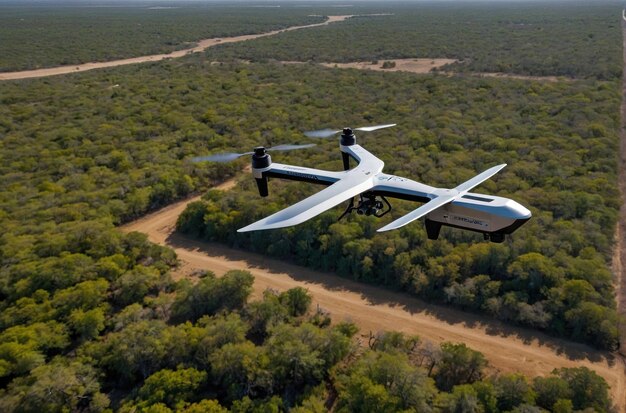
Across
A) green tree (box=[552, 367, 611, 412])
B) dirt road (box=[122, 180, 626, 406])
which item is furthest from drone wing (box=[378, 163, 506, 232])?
dirt road (box=[122, 180, 626, 406])

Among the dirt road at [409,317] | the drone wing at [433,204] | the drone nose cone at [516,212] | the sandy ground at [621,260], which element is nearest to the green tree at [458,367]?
the dirt road at [409,317]

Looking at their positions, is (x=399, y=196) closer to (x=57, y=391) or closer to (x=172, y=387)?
(x=172, y=387)

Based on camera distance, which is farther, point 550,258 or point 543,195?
point 543,195

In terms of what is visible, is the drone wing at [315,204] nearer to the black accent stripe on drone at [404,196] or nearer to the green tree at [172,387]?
the black accent stripe on drone at [404,196]

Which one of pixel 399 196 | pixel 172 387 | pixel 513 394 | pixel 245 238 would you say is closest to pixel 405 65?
pixel 245 238

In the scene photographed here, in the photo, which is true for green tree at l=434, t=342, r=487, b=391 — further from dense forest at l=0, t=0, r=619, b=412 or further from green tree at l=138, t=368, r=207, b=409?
green tree at l=138, t=368, r=207, b=409

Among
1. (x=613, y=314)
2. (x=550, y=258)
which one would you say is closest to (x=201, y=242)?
(x=550, y=258)

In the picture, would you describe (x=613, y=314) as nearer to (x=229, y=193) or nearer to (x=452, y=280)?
(x=452, y=280)
